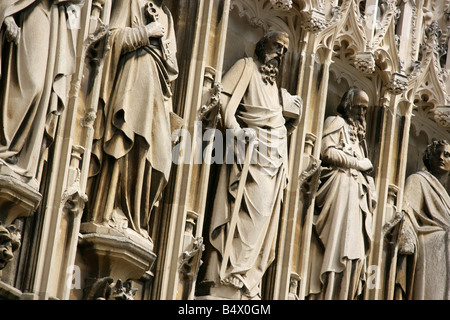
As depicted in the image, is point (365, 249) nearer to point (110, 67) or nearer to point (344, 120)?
point (344, 120)

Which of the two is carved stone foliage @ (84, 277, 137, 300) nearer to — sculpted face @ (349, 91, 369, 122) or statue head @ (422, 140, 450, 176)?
sculpted face @ (349, 91, 369, 122)

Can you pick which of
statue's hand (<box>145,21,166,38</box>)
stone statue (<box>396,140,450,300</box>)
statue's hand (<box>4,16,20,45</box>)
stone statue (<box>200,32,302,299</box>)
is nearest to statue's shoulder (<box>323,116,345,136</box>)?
stone statue (<box>200,32,302,299</box>)

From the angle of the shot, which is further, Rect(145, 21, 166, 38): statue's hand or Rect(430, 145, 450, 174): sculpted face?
Rect(430, 145, 450, 174): sculpted face

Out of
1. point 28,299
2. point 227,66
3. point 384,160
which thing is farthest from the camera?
point 384,160

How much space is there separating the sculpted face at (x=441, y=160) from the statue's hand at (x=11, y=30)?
726 cm

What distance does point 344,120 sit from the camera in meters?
21.6

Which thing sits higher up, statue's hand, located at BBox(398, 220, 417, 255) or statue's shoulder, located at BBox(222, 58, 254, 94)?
statue's shoulder, located at BBox(222, 58, 254, 94)

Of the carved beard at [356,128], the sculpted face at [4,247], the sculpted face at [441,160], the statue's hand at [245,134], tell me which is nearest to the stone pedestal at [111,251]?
the sculpted face at [4,247]

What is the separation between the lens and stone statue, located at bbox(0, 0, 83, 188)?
17062 mm

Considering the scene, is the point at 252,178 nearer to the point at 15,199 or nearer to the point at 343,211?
the point at 343,211

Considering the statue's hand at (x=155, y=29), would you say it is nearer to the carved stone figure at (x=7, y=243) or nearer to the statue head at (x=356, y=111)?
the carved stone figure at (x=7, y=243)

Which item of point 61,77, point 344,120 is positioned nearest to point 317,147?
point 344,120

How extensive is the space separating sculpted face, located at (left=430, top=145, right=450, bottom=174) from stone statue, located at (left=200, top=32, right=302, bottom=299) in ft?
9.83

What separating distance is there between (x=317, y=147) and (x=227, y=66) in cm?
144
